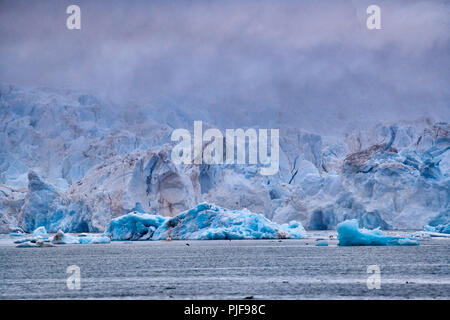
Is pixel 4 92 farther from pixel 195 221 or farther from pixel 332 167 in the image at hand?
pixel 195 221

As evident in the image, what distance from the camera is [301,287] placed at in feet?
63.1

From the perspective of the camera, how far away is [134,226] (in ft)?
155

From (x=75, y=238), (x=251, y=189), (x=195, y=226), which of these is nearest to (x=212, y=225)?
(x=195, y=226)

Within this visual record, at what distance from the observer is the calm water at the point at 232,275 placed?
17922mm

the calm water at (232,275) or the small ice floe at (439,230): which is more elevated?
the calm water at (232,275)

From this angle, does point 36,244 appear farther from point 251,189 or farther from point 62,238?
point 251,189

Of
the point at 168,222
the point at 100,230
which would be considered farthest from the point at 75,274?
the point at 100,230

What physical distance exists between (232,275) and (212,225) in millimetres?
22469

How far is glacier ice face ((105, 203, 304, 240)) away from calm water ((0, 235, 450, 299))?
32.0 ft

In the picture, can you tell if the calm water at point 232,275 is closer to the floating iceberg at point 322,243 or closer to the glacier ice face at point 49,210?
the floating iceberg at point 322,243

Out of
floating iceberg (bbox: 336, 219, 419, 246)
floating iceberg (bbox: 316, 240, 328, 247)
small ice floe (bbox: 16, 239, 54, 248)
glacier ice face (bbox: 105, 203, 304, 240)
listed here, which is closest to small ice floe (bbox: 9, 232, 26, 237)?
glacier ice face (bbox: 105, 203, 304, 240)

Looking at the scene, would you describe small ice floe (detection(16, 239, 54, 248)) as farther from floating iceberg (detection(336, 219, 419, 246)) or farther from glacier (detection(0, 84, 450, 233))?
floating iceberg (detection(336, 219, 419, 246))

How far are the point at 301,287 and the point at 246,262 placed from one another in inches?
399

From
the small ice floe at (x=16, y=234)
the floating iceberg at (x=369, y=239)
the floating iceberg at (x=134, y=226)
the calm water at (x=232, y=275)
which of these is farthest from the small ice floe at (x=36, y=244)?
the floating iceberg at (x=369, y=239)
